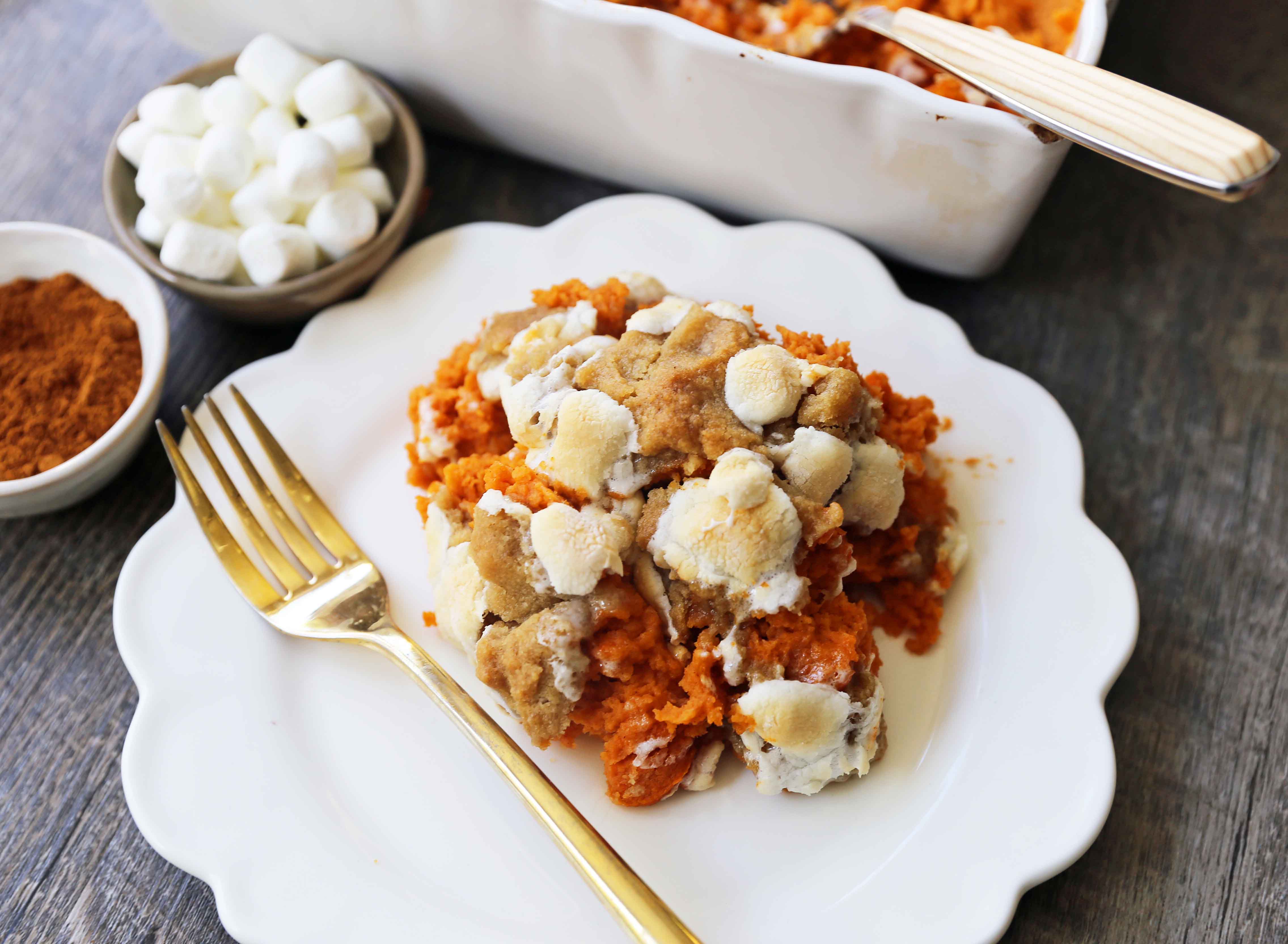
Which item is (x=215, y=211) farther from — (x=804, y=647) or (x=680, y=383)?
(x=804, y=647)

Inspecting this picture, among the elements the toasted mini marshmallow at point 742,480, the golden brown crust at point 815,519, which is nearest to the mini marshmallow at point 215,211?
the toasted mini marshmallow at point 742,480

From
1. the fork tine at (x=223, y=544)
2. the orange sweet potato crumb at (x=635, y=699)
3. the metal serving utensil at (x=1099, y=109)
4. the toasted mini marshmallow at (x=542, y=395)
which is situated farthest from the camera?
the fork tine at (x=223, y=544)

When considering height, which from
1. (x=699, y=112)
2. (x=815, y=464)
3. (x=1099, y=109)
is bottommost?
(x=815, y=464)

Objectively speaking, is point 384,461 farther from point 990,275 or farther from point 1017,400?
point 990,275

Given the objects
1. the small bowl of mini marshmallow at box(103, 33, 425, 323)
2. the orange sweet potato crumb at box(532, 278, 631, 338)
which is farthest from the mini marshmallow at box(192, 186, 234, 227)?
the orange sweet potato crumb at box(532, 278, 631, 338)

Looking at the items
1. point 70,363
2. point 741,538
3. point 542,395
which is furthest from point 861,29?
point 70,363

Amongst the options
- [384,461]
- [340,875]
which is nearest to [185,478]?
[384,461]

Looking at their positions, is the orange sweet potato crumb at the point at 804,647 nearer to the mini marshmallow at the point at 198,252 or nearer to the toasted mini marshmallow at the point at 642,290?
the toasted mini marshmallow at the point at 642,290
